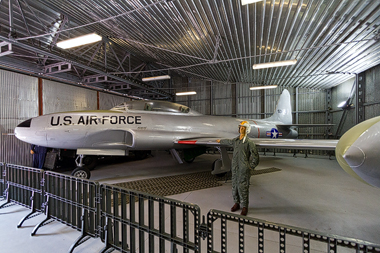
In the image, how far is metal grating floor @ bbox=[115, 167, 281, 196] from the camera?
4.64 m

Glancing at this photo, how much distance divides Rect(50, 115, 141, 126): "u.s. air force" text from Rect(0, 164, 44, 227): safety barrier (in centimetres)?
167

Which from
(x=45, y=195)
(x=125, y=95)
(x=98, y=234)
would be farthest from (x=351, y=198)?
(x=125, y=95)

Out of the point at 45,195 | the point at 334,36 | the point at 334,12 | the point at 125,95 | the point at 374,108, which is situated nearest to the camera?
the point at 45,195

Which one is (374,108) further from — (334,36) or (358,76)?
(334,36)

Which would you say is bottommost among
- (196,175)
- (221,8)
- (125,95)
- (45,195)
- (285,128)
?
(196,175)

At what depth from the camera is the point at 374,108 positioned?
8289 millimetres

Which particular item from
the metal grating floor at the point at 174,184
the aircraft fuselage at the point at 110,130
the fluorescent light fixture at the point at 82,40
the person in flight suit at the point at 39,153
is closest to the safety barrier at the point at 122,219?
the metal grating floor at the point at 174,184

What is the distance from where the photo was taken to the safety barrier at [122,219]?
1.86 m

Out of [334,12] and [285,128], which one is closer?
[334,12]

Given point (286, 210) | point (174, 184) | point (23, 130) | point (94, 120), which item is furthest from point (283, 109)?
point (23, 130)

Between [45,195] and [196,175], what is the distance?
4439 millimetres

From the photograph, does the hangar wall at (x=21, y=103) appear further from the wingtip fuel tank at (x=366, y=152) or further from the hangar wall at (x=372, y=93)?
the hangar wall at (x=372, y=93)

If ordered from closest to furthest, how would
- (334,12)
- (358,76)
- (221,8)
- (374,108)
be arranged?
1. (334,12)
2. (221,8)
3. (374,108)
4. (358,76)

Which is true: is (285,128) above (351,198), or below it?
above
